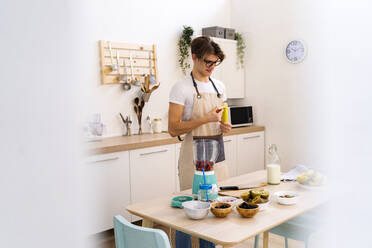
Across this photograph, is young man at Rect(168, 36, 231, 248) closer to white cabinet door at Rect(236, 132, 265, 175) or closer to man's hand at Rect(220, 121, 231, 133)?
man's hand at Rect(220, 121, 231, 133)

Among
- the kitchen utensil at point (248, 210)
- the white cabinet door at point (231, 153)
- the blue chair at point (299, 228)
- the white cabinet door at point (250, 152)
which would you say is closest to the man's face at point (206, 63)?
A: the kitchen utensil at point (248, 210)

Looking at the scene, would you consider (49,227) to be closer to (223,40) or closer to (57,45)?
(57,45)

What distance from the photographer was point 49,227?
25 centimetres

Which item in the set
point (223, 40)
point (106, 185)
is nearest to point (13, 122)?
point (106, 185)

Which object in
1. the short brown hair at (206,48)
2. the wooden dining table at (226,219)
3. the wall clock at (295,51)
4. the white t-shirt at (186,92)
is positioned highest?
the wall clock at (295,51)

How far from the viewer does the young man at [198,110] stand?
5.46 feet

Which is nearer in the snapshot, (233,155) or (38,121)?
(38,121)

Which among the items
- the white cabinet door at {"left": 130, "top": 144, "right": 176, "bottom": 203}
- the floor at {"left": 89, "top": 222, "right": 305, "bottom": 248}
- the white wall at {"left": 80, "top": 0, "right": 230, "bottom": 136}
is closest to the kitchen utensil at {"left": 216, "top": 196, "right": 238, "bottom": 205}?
the floor at {"left": 89, "top": 222, "right": 305, "bottom": 248}

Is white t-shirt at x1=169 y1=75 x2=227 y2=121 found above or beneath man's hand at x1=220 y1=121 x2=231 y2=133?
above

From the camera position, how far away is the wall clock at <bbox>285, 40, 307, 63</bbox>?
343cm

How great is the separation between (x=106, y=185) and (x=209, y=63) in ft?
4.23

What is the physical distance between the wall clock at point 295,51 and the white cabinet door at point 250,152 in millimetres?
874

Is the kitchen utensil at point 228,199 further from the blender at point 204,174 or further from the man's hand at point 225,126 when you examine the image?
the man's hand at point 225,126

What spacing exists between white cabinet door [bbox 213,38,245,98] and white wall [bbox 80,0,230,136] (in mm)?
341
